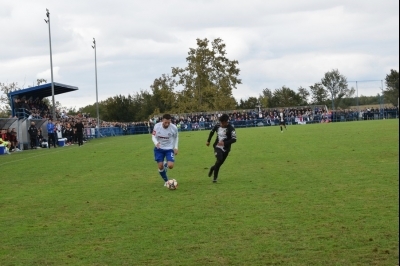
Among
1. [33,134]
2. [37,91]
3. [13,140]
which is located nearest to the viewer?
[13,140]

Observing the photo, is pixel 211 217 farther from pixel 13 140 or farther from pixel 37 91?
pixel 37 91

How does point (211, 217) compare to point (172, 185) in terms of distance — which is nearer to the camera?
point (211, 217)

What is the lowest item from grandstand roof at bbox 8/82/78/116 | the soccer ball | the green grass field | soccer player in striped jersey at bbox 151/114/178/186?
the green grass field

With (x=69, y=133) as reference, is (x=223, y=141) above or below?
above

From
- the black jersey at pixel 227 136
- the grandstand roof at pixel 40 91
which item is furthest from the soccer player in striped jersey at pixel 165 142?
the grandstand roof at pixel 40 91

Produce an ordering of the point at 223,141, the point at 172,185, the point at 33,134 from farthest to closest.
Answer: the point at 33,134, the point at 223,141, the point at 172,185

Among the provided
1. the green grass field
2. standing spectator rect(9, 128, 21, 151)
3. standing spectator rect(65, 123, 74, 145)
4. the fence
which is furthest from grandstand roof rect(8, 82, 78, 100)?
A: the green grass field

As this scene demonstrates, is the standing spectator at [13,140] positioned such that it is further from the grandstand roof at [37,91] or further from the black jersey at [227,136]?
the black jersey at [227,136]

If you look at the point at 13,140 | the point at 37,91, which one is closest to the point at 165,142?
the point at 13,140

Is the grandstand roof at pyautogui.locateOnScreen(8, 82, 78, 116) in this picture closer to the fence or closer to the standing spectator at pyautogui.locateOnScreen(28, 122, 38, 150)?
the standing spectator at pyautogui.locateOnScreen(28, 122, 38, 150)

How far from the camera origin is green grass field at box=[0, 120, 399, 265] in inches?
318

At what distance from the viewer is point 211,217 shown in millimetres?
10859

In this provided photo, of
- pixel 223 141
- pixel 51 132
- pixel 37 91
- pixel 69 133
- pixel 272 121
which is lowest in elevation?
pixel 272 121

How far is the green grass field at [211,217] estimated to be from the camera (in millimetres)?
8078
